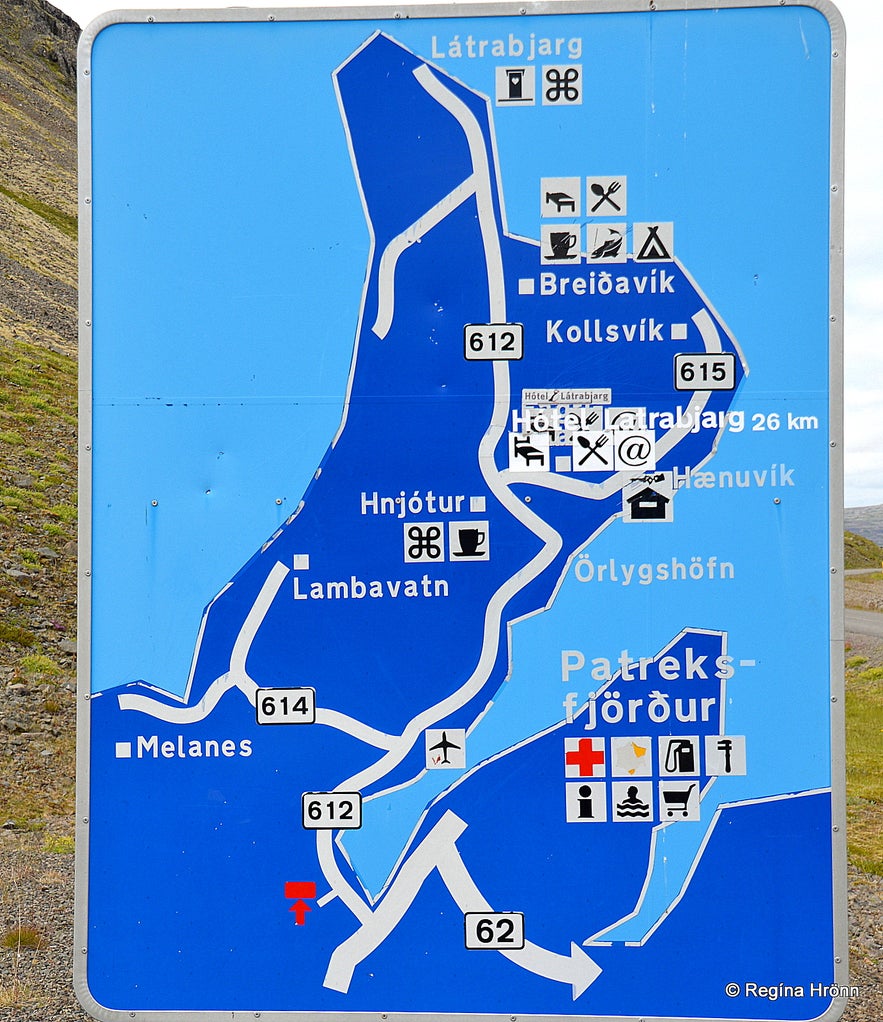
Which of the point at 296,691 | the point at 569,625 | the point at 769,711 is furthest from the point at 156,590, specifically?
the point at 769,711

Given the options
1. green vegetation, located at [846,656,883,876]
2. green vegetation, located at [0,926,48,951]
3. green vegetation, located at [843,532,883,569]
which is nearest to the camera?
green vegetation, located at [0,926,48,951]

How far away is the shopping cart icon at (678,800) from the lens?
330 centimetres

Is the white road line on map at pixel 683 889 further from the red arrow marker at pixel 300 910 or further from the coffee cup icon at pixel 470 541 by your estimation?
the coffee cup icon at pixel 470 541

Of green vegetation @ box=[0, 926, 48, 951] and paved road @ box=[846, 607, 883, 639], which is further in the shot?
paved road @ box=[846, 607, 883, 639]

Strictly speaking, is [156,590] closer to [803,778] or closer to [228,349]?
[228,349]

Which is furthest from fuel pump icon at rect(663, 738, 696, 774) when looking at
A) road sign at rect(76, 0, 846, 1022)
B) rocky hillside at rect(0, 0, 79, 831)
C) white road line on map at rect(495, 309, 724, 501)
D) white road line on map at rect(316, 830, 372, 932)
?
rocky hillside at rect(0, 0, 79, 831)

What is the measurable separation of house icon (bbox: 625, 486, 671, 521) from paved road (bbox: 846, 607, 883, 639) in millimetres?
37356

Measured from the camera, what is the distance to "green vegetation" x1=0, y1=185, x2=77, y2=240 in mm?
52094

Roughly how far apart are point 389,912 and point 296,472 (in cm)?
175

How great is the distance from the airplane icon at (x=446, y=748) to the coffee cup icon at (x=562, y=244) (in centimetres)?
188

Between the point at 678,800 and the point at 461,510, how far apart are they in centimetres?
139

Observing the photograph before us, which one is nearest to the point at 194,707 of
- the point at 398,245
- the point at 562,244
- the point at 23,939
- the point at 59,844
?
the point at 398,245

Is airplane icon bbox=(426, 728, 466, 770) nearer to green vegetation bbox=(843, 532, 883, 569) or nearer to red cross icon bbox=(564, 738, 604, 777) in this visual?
red cross icon bbox=(564, 738, 604, 777)

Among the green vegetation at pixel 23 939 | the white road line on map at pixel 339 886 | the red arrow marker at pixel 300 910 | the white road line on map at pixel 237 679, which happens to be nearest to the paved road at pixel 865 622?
the green vegetation at pixel 23 939
